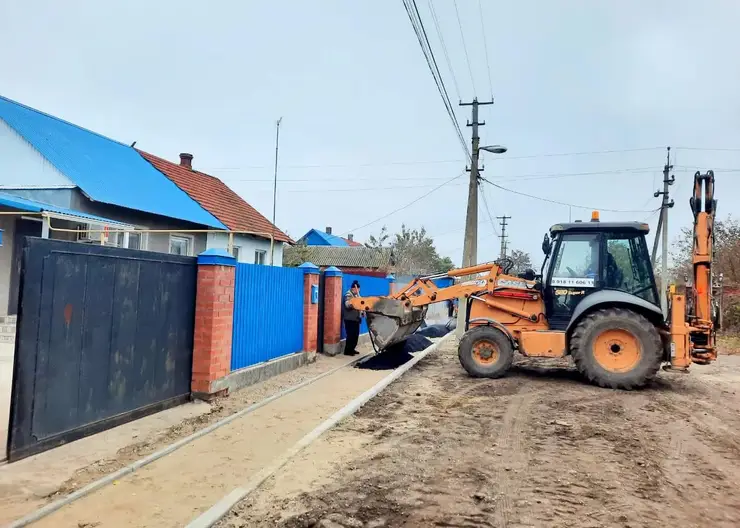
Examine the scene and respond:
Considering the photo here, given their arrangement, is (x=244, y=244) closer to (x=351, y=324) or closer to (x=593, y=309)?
(x=351, y=324)

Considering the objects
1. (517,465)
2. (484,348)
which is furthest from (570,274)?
(517,465)

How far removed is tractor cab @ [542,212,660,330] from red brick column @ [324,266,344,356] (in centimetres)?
471

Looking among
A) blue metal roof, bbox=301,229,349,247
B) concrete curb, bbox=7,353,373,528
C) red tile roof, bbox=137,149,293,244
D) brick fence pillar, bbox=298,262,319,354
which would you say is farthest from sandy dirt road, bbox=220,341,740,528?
blue metal roof, bbox=301,229,349,247

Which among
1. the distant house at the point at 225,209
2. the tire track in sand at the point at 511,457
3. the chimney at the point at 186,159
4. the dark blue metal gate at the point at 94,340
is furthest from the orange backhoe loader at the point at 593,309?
the chimney at the point at 186,159

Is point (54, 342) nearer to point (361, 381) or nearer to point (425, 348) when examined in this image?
point (361, 381)

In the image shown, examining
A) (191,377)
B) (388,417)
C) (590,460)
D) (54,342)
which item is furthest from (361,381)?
(54,342)

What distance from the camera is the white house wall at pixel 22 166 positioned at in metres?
13.0

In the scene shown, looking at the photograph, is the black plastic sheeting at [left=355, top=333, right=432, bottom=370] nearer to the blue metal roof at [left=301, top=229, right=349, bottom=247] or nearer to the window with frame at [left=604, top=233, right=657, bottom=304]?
the window with frame at [left=604, top=233, right=657, bottom=304]

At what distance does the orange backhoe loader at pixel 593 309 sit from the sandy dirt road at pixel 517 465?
2.26ft

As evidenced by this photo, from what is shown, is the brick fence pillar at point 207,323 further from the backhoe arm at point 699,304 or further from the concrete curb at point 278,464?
the backhoe arm at point 699,304

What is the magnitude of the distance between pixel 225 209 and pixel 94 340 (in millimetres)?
15098

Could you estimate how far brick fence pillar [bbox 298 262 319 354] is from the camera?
35.8ft

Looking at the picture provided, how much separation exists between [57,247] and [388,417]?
426cm

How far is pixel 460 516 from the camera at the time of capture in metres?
3.91
